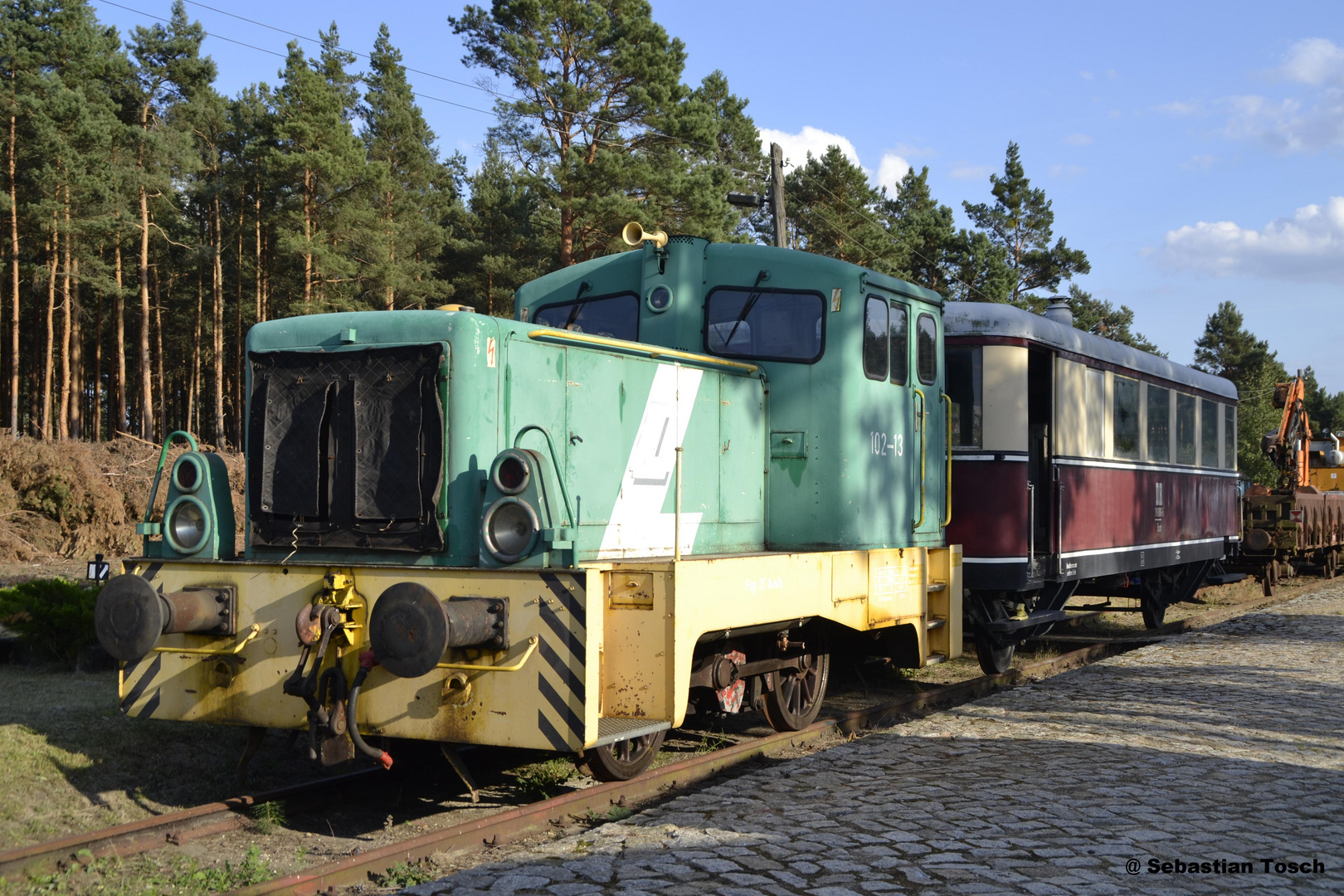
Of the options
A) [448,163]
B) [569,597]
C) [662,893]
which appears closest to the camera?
[662,893]

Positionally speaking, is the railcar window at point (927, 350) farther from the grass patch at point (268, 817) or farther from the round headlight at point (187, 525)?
the grass patch at point (268, 817)

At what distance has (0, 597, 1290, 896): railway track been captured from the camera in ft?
14.2

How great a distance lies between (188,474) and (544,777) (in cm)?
244

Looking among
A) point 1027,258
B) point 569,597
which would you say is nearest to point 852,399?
point 569,597

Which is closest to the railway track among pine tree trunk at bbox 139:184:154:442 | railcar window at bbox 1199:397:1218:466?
railcar window at bbox 1199:397:1218:466

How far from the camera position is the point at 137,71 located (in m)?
35.3

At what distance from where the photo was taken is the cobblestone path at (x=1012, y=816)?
13.3 feet

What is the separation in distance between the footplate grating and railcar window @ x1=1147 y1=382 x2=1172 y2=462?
28.5ft

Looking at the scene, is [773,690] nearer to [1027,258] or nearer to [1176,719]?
[1176,719]

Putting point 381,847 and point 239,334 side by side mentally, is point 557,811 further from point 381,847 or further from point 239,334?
point 239,334

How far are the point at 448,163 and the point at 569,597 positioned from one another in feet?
161

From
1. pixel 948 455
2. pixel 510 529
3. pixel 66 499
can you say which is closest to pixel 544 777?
pixel 510 529

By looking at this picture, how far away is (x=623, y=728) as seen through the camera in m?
5.03

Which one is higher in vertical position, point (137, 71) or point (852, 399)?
point (137, 71)
